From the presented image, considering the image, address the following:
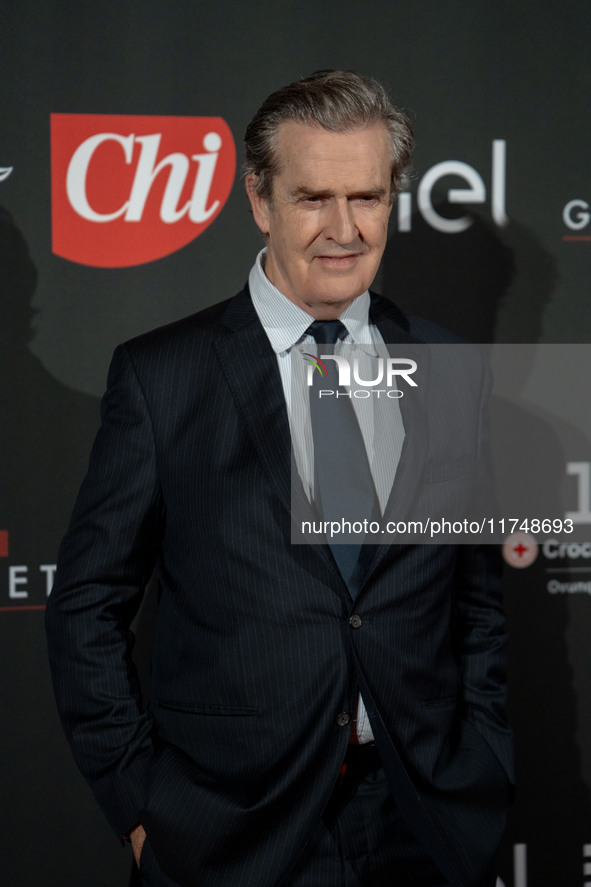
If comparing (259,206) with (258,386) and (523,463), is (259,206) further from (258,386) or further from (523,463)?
(523,463)

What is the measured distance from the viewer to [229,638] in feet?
4.82

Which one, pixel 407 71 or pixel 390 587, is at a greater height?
pixel 407 71

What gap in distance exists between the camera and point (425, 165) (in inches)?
83.7

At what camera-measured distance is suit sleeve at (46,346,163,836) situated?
1488mm

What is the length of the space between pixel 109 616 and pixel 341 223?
796 mm

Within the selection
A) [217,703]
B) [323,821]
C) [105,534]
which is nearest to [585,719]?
[323,821]

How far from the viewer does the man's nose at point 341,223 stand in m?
1.50

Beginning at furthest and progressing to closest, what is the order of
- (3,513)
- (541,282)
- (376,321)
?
(541,282) < (3,513) < (376,321)

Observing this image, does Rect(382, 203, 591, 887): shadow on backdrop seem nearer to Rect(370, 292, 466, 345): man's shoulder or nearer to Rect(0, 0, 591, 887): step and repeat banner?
Rect(0, 0, 591, 887): step and repeat banner

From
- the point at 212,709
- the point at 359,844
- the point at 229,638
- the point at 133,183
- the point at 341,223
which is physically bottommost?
the point at 359,844

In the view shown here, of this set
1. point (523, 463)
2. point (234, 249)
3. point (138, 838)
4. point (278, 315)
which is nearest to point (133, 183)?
point (234, 249)

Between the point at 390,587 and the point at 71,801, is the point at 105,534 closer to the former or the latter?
the point at 390,587

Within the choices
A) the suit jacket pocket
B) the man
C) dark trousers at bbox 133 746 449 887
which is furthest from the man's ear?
dark trousers at bbox 133 746 449 887

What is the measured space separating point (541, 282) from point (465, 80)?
0.53 metres
